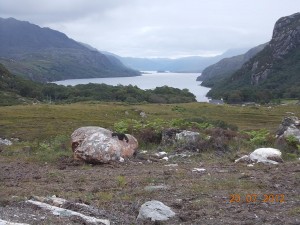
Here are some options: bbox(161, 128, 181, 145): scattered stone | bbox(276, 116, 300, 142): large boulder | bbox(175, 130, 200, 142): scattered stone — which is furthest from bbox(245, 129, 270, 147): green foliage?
bbox(161, 128, 181, 145): scattered stone

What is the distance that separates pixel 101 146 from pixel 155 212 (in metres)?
7.81

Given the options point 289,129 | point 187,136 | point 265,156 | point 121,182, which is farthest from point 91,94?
point 121,182

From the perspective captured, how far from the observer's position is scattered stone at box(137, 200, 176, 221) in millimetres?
8500

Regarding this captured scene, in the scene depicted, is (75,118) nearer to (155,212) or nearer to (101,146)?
(101,146)

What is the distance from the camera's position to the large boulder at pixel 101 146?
16.1m

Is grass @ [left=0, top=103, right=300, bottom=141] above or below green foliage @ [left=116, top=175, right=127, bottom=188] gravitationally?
below

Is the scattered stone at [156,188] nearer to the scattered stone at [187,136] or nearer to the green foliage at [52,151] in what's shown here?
the green foliage at [52,151]

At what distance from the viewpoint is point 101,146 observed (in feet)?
53.2

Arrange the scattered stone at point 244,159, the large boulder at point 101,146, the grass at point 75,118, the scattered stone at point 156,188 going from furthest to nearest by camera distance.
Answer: the grass at point 75,118, the large boulder at point 101,146, the scattered stone at point 244,159, the scattered stone at point 156,188

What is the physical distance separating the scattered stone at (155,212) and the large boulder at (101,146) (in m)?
7.22

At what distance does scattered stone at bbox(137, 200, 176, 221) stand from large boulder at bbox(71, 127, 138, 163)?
23.7ft

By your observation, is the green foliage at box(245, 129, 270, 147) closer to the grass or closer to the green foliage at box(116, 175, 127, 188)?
the green foliage at box(116, 175, 127, 188)
